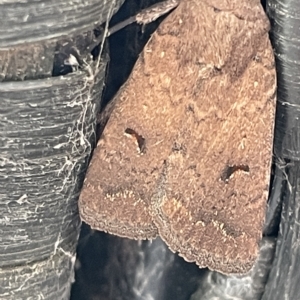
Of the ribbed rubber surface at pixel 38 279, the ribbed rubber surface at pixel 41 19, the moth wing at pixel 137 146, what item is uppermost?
the ribbed rubber surface at pixel 41 19

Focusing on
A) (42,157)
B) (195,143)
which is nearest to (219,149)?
(195,143)

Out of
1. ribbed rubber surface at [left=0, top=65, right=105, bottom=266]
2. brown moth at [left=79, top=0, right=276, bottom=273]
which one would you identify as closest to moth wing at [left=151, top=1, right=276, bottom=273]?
brown moth at [left=79, top=0, right=276, bottom=273]

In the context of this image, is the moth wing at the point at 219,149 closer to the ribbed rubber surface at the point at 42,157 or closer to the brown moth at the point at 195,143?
the brown moth at the point at 195,143

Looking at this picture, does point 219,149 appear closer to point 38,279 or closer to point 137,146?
point 137,146

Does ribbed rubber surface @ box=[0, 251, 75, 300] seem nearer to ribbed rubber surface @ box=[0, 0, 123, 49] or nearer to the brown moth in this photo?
the brown moth

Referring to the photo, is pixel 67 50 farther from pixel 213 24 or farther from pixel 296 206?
pixel 296 206

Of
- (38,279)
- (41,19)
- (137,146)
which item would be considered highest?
(41,19)

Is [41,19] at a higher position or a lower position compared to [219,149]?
higher

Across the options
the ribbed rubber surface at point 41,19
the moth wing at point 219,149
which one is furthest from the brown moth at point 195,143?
the ribbed rubber surface at point 41,19
